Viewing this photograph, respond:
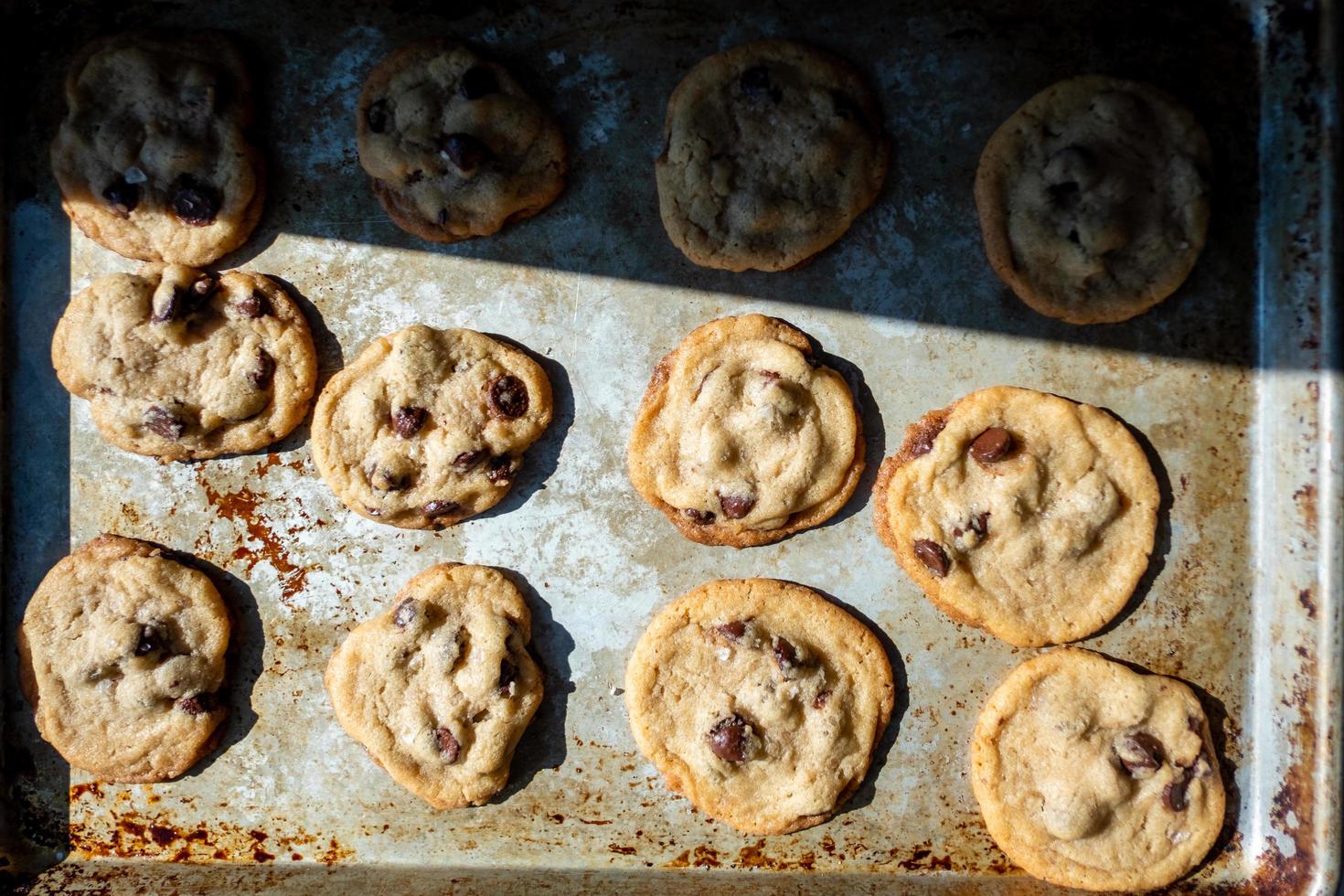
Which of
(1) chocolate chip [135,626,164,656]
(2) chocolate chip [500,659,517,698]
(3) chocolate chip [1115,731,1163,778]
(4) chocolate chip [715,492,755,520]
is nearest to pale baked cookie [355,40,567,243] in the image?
(4) chocolate chip [715,492,755,520]

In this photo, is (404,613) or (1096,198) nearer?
(1096,198)

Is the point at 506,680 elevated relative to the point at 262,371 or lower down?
lower down

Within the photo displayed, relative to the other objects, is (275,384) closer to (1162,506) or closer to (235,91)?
(235,91)

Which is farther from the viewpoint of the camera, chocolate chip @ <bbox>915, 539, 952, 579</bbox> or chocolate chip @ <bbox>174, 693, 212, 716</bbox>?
chocolate chip @ <bbox>174, 693, 212, 716</bbox>

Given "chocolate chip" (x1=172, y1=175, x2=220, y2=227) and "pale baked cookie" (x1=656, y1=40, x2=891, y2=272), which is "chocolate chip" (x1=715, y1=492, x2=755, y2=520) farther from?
"chocolate chip" (x1=172, y1=175, x2=220, y2=227)

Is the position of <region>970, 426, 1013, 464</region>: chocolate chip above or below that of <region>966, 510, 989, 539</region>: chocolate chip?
above

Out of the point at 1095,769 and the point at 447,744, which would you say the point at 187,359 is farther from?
the point at 1095,769

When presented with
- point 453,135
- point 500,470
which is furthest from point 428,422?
point 453,135

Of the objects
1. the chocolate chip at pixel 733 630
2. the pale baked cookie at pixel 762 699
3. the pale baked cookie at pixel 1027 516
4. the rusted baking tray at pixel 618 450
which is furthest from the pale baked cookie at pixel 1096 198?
the chocolate chip at pixel 733 630

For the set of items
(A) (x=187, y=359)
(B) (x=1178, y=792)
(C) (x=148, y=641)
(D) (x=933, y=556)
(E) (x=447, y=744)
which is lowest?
(B) (x=1178, y=792)
